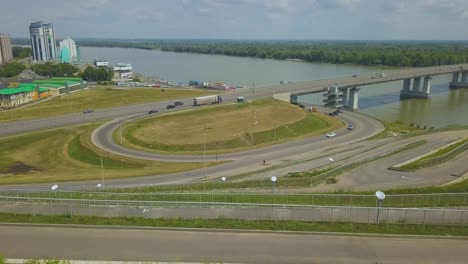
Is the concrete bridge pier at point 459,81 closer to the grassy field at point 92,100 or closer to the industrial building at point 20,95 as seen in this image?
the grassy field at point 92,100

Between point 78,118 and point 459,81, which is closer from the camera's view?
point 78,118

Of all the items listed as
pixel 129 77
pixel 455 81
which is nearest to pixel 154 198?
pixel 129 77

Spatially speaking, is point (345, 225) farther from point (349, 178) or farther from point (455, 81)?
point (455, 81)

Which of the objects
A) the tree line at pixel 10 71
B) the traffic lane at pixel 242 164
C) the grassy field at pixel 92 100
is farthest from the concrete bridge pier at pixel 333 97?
the tree line at pixel 10 71

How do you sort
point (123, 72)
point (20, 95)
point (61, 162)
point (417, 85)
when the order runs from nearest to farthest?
point (61, 162)
point (20, 95)
point (417, 85)
point (123, 72)

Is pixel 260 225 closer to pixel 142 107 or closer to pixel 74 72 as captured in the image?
pixel 142 107

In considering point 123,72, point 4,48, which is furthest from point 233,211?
point 4,48

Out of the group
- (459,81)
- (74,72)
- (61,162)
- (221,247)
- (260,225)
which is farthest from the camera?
(459,81)
